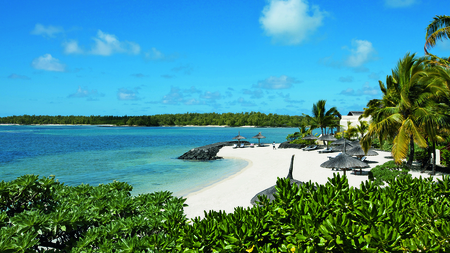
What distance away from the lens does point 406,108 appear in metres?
13.1

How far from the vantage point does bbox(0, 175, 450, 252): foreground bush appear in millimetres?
2545

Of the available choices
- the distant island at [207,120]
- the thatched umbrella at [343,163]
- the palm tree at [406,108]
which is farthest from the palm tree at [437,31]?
the distant island at [207,120]

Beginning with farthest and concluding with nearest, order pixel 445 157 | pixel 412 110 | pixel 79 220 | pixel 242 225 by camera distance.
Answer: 1. pixel 445 157
2. pixel 412 110
3. pixel 79 220
4. pixel 242 225

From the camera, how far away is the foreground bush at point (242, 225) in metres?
2.54

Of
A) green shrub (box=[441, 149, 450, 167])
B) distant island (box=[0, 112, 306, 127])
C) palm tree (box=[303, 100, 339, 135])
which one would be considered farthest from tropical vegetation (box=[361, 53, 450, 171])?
distant island (box=[0, 112, 306, 127])

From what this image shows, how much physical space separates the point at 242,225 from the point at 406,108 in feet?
46.1

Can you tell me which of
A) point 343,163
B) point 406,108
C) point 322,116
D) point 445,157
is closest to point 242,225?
point 343,163

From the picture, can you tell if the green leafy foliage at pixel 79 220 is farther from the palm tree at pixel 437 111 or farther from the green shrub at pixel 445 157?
the green shrub at pixel 445 157

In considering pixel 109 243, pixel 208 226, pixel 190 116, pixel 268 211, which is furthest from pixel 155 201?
pixel 190 116

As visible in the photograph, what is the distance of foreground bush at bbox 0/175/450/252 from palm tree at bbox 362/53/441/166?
1066 cm

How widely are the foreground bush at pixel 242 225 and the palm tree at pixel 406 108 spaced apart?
10.7 m

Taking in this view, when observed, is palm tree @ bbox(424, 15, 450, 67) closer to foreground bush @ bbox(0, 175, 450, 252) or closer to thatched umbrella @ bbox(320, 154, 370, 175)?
thatched umbrella @ bbox(320, 154, 370, 175)

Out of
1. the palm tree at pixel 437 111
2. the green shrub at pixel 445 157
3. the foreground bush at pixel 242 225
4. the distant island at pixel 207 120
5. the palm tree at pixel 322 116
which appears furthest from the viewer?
the distant island at pixel 207 120

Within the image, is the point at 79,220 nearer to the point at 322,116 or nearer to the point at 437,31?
the point at 437,31
